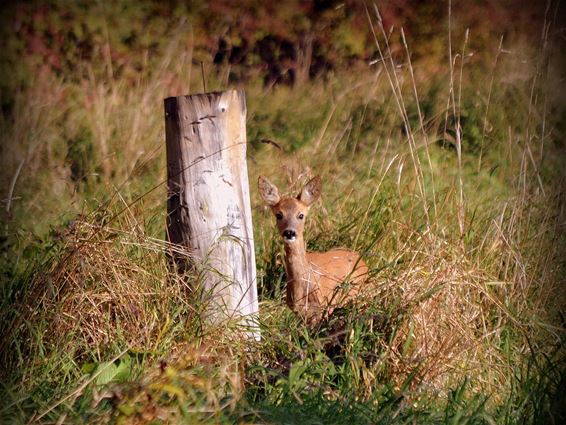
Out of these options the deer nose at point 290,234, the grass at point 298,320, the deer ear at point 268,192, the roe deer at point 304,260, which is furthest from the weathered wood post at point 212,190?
the deer ear at point 268,192

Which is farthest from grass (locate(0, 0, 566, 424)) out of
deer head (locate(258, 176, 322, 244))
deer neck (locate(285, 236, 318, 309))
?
deer head (locate(258, 176, 322, 244))

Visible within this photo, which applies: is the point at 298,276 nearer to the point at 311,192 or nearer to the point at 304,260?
the point at 304,260

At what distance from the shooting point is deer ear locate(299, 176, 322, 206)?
19.5 feet

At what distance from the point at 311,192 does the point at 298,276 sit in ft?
1.68

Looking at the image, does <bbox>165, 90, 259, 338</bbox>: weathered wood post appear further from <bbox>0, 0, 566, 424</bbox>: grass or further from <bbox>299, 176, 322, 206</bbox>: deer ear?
<bbox>299, 176, 322, 206</bbox>: deer ear

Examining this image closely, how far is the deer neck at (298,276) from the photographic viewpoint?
5.56m

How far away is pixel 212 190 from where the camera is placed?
4934 millimetres

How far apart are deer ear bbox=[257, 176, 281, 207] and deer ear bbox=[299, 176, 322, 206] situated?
14 cm

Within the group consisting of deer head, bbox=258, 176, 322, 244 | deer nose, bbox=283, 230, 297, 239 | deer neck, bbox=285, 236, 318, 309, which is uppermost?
deer head, bbox=258, 176, 322, 244

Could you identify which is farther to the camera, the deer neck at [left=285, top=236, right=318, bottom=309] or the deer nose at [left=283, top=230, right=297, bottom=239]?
the deer nose at [left=283, top=230, right=297, bottom=239]

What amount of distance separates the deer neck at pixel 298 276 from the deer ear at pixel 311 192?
0.26 meters

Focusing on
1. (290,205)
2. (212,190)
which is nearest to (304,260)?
(290,205)

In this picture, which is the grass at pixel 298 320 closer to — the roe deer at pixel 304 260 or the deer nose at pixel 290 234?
the roe deer at pixel 304 260

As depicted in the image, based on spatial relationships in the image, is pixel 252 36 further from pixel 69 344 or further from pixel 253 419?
pixel 253 419
